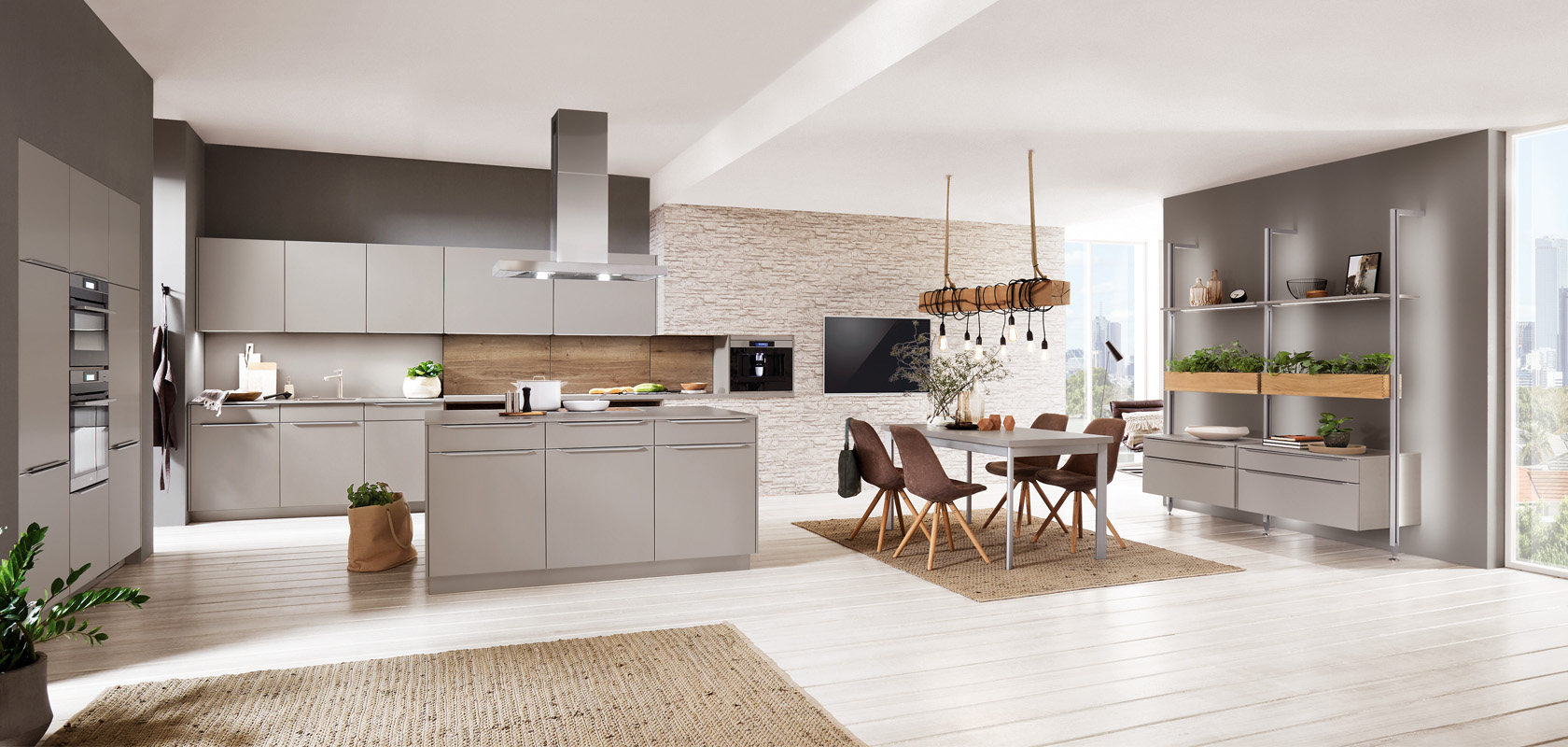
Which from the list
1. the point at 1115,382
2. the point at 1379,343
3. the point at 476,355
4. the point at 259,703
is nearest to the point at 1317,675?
the point at 1379,343

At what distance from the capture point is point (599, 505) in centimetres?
490

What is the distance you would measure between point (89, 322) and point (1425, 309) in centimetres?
734

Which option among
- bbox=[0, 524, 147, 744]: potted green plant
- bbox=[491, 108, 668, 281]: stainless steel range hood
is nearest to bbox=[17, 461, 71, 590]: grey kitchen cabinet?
bbox=[0, 524, 147, 744]: potted green plant

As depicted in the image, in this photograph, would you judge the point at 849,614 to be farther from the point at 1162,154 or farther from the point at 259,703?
the point at 1162,154

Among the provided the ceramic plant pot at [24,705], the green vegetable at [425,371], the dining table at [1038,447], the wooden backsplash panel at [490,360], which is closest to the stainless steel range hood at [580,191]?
the green vegetable at [425,371]

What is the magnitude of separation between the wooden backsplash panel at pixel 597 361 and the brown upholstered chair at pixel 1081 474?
373cm

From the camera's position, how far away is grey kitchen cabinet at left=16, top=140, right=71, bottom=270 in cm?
370

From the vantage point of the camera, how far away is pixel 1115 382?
10906mm

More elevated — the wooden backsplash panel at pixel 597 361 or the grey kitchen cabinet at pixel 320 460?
the wooden backsplash panel at pixel 597 361

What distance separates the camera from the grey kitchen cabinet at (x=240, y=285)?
674 cm

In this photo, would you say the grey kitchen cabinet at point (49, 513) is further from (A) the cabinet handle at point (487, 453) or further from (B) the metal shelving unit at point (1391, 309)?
(B) the metal shelving unit at point (1391, 309)

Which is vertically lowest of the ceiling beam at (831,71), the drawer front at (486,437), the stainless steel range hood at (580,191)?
the drawer front at (486,437)

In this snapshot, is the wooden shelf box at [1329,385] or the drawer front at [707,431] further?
the wooden shelf box at [1329,385]

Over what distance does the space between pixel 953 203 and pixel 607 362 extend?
3303 mm
